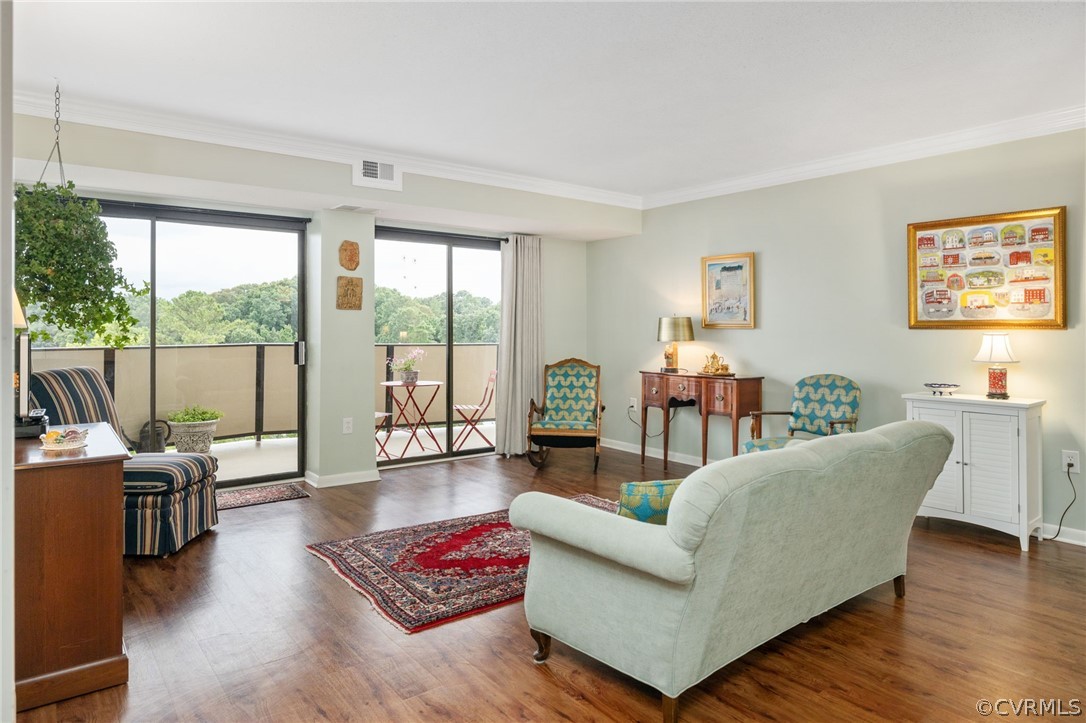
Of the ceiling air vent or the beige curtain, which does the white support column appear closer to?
the ceiling air vent

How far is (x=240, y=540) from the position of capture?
156 inches

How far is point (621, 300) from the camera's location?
22.7 ft

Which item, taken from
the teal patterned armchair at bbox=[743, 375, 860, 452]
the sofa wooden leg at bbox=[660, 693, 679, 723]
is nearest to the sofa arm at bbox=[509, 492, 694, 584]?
the sofa wooden leg at bbox=[660, 693, 679, 723]

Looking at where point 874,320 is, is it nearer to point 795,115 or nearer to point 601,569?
point 795,115

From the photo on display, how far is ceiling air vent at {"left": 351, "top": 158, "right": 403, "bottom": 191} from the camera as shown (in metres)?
4.91

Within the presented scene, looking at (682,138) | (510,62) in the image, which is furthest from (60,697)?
(682,138)

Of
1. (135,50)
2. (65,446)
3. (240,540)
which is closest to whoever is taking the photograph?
(65,446)

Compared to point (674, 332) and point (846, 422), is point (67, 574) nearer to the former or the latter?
point (846, 422)

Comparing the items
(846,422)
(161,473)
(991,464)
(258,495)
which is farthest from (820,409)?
(161,473)

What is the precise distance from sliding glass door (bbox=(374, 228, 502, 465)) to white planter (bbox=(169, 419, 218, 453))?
1433 millimetres

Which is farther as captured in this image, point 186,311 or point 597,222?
point 597,222

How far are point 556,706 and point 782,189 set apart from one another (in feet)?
14.9

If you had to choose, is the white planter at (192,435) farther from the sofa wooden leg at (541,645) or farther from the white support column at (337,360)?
the sofa wooden leg at (541,645)

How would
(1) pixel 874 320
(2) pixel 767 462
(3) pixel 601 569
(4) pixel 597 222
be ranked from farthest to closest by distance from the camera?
(4) pixel 597 222
(1) pixel 874 320
(3) pixel 601 569
(2) pixel 767 462
